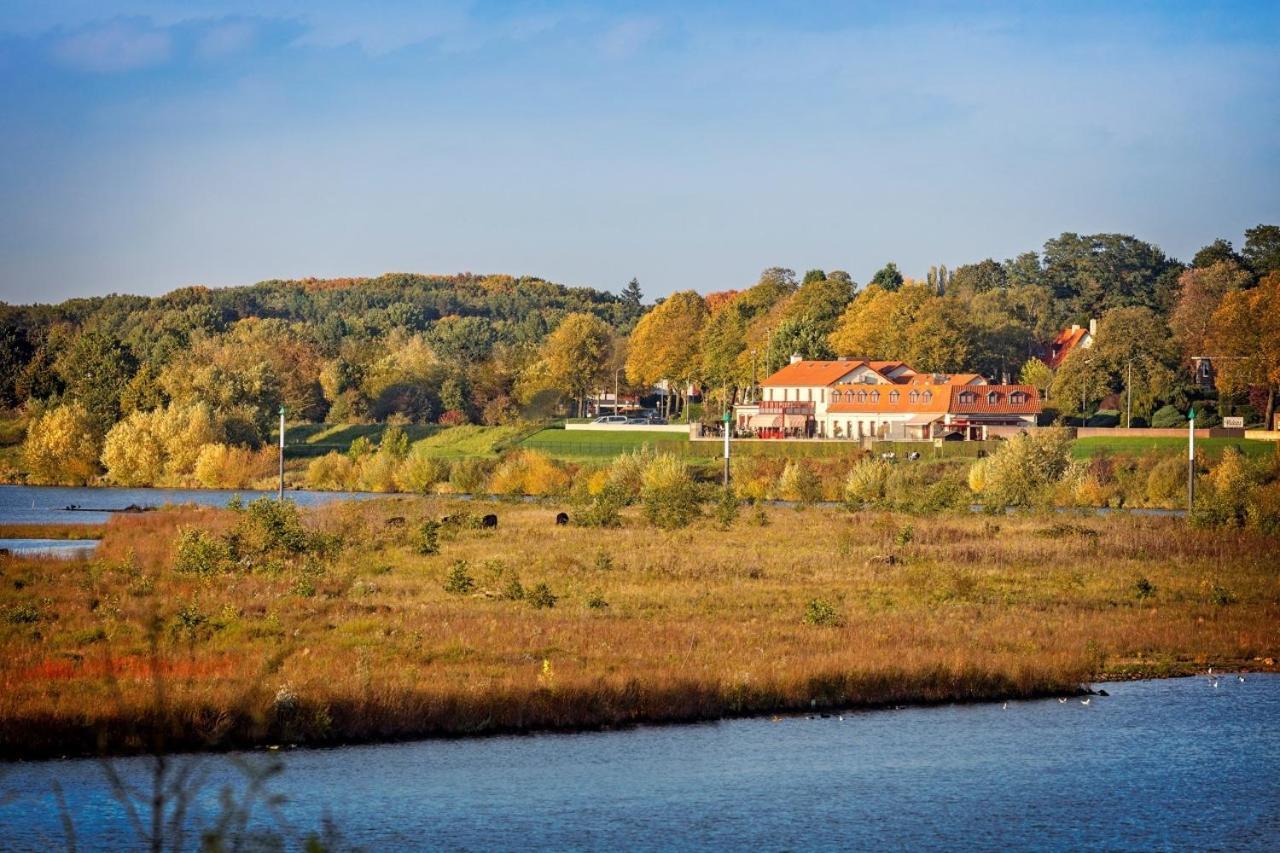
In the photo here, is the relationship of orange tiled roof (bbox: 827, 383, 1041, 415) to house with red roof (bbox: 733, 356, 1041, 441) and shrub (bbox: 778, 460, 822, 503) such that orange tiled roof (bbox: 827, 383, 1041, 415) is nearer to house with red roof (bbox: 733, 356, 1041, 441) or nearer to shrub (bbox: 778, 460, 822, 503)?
house with red roof (bbox: 733, 356, 1041, 441)

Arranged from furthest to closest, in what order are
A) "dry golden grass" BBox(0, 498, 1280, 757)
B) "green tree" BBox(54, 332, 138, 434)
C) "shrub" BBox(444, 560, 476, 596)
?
"green tree" BBox(54, 332, 138, 434)
"shrub" BBox(444, 560, 476, 596)
"dry golden grass" BBox(0, 498, 1280, 757)

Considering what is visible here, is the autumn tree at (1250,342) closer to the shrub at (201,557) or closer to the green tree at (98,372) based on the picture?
the green tree at (98,372)

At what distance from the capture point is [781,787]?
2173cm

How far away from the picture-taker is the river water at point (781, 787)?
19453 mm

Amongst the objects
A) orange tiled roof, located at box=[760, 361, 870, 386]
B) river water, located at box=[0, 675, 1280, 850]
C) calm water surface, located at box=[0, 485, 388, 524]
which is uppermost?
orange tiled roof, located at box=[760, 361, 870, 386]

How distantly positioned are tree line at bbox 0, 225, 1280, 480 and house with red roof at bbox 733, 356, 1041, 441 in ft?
26.0

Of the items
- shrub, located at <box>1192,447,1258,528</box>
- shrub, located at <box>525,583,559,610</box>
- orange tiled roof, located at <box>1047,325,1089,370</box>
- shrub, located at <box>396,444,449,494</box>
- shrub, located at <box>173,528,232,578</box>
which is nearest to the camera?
shrub, located at <box>525,583,559,610</box>

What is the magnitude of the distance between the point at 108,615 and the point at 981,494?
176 ft

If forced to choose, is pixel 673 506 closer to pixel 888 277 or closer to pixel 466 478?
pixel 466 478

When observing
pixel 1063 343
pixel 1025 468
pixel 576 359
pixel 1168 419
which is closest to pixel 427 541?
pixel 1025 468

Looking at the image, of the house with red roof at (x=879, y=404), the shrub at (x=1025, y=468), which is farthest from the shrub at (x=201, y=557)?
the house with red roof at (x=879, y=404)

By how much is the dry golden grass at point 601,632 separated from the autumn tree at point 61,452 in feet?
172

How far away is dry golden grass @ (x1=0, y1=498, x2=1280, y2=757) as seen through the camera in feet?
78.2

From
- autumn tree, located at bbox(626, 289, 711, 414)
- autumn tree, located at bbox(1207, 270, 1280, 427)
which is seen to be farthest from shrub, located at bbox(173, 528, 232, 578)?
autumn tree, located at bbox(626, 289, 711, 414)
